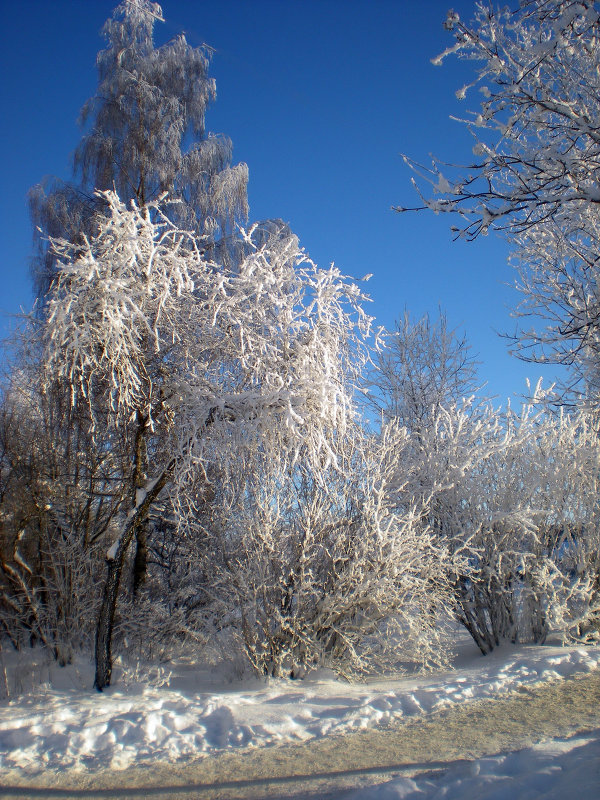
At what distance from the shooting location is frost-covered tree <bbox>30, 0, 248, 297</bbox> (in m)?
11.7

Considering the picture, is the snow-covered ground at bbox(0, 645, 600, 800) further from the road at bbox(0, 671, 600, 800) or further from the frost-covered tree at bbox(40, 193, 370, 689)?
the frost-covered tree at bbox(40, 193, 370, 689)

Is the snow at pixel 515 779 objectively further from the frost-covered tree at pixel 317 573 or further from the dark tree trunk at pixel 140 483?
the dark tree trunk at pixel 140 483

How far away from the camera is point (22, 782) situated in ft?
12.6

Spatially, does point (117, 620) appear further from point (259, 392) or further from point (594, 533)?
point (594, 533)

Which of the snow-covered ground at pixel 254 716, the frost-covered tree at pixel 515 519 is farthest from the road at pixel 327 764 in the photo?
the frost-covered tree at pixel 515 519

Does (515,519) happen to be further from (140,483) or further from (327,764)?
(140,483)

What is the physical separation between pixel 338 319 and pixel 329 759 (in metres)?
4.51

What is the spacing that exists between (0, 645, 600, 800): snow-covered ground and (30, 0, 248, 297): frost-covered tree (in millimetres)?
8268

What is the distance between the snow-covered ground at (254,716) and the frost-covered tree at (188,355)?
84 centimetres

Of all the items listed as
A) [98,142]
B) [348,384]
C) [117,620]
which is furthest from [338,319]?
[98,142]

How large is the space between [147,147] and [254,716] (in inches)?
448

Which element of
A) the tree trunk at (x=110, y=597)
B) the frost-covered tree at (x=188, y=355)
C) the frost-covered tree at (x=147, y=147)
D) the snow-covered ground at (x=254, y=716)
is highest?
the frost-covered tree at (x=147, y=147)

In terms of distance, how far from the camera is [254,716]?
15.9ft

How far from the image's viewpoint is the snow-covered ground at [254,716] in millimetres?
3303
